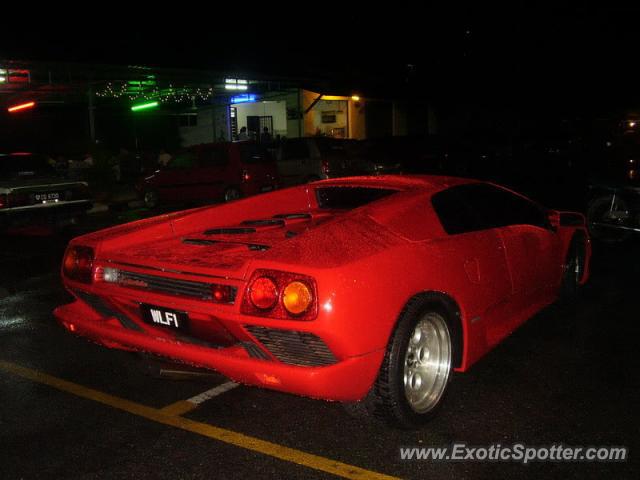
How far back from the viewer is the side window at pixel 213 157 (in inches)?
585

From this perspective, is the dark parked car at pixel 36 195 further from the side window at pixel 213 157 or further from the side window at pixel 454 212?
the side window at pixel 454 212

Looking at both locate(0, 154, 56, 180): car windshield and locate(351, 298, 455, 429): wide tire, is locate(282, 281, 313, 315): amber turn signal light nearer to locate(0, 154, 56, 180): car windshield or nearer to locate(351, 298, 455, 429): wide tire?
locate(351, 298, 455, 429): wide tire

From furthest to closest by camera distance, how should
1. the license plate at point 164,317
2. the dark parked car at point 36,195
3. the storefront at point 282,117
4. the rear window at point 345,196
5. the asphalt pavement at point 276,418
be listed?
the storefront at point 282,117, the dark parked car at point 36,195, the rear window at point 345,196, the license plate at point 164,317, the asphalt pavement at point 276,418

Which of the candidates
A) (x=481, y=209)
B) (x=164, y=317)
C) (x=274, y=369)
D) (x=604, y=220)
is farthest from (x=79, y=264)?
(x=604, y=220)

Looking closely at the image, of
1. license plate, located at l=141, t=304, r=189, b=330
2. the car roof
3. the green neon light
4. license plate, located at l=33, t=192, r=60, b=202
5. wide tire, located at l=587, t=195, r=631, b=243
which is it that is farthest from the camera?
the green neon light

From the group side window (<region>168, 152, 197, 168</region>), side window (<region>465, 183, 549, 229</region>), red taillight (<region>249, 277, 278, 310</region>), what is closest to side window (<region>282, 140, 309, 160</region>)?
side window (<region>168, 152, 197, 168</region>)

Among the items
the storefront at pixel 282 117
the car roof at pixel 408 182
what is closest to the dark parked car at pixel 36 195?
the car roof at pixel 408 182

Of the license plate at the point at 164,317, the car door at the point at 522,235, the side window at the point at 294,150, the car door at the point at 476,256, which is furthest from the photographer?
the side window at the point at 294,150

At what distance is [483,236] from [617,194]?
18.6 ft

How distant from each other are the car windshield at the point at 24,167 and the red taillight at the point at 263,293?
29.8 feet

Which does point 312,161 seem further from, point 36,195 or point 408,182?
point 408,182

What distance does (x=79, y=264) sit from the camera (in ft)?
12.5

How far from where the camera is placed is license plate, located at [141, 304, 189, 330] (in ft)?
10.7

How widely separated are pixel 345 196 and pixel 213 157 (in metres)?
10.2
